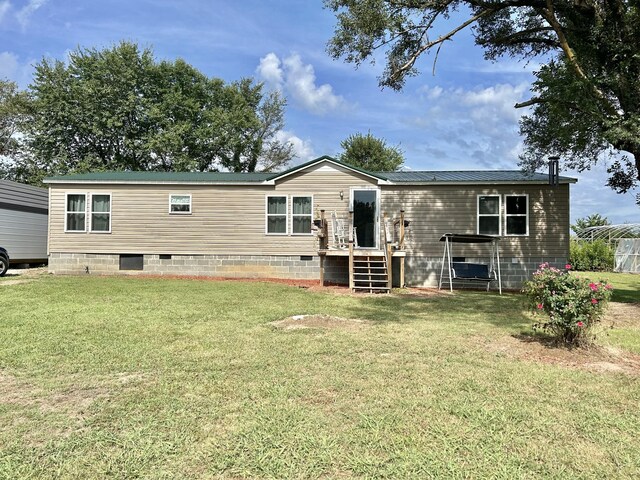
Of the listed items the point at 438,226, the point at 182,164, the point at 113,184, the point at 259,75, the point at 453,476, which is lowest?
the point at 453,476

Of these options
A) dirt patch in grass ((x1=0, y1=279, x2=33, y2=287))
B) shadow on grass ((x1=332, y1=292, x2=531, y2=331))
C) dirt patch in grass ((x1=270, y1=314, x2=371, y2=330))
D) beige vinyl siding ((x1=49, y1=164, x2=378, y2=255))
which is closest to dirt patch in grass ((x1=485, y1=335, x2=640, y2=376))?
shadow on grass ((x1=332, y1=292, x2=531, y2=331))

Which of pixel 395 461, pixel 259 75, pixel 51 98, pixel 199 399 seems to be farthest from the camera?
pixel 259 75

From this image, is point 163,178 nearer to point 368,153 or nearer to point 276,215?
point 276,215

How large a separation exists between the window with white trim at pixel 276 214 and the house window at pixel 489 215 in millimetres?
6219

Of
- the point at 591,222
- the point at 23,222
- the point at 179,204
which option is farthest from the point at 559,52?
the point at 591,222

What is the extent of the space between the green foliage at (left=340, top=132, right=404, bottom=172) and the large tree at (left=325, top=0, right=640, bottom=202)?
18.6 meters

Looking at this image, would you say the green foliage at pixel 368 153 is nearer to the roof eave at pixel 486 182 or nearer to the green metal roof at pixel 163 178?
the green metal roof at pixel 163 178

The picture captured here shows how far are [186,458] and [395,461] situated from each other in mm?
1194

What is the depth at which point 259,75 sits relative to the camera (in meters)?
29.9

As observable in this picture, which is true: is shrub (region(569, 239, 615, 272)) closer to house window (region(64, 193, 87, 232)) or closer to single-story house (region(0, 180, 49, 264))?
house window (region(64, 193, 87, 232))

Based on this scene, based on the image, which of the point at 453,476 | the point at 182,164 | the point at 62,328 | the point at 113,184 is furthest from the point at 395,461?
the point at 182,164

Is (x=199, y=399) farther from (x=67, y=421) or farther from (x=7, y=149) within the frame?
(x=7, y=149)

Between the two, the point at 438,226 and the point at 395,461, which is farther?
the point at 438,226

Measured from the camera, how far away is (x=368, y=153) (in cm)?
3150
